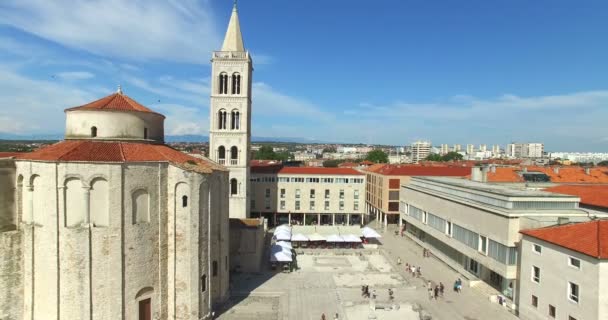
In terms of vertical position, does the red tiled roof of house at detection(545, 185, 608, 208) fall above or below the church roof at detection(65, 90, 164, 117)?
below

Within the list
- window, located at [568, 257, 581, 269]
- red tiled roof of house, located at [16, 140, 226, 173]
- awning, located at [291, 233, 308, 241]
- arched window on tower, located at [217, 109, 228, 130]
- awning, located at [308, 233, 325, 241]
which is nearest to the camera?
window, located at [568, 257, 581, 269]

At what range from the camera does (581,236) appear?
2647cm

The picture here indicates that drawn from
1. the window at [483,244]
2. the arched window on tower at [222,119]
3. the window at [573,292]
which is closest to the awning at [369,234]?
the window at [483,244]

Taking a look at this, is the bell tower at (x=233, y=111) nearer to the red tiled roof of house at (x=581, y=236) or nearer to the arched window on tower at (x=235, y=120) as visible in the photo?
the arched window on tower at (x=235, y=120)

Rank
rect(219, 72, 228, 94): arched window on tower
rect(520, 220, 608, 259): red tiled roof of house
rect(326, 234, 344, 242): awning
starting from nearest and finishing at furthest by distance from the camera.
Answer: rect(520, 220, 608, 259): red tiled roof of house → rect(326, 234, 344, 242): awning → rect(219, 72, 228, 94): arched window on tower

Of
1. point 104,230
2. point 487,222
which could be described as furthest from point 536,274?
point 104,230

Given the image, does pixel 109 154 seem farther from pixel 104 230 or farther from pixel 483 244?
pixel 483 244

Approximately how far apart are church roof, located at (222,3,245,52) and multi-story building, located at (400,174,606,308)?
3238 centimetres

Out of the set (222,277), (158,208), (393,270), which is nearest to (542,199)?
(393,270)

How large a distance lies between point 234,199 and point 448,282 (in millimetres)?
29495

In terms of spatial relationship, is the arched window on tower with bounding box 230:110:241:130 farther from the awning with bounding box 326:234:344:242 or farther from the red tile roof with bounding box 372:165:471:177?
the red tile roof with bounding box 372:165:471:177

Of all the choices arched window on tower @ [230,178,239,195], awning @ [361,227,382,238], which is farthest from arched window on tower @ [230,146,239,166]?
awning @ [361,227,382,238]

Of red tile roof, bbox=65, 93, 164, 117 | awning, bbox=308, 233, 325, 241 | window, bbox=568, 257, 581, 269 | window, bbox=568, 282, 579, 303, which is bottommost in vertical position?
awning, bbox=308, 233, 325, 241

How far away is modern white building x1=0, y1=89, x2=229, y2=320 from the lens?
2544 cm
